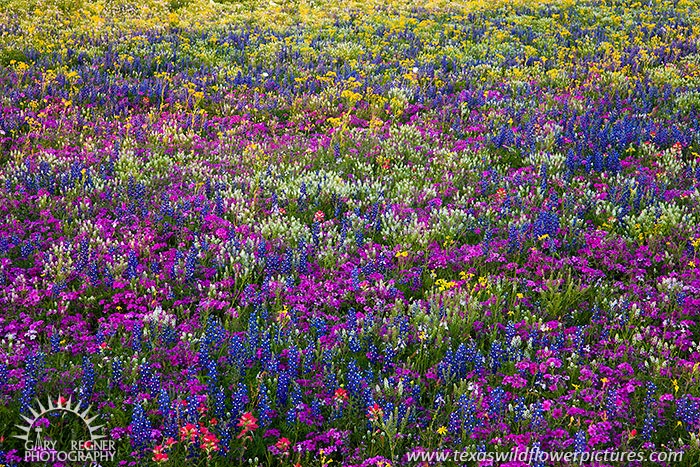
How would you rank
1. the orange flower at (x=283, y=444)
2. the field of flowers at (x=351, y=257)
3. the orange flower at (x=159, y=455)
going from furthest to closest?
the field of flowers at (x=351, y=257), the orange flower at (x=283, y=444), the orange flower at (x=159, y=455)

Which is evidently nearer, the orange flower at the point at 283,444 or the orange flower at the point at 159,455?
the orange flower at the point at 159,455

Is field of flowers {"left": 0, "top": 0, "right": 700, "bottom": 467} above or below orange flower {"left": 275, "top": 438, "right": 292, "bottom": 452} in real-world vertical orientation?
above

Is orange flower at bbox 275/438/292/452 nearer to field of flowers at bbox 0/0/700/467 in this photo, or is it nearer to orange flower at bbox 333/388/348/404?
field of flowers at bbox 0/0/700/467

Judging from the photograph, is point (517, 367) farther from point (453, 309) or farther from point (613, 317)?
point (613, 317)

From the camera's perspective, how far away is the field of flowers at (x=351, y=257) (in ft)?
15.3

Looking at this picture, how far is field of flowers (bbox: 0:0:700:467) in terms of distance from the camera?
4648 millimetres

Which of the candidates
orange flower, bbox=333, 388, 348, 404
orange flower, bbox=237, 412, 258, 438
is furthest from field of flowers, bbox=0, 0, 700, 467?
orange flower, bbox=237, 412, 258, 438

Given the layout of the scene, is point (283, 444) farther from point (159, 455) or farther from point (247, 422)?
point (159, 455)

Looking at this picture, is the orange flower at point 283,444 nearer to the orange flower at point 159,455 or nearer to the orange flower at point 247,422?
the orange flower at point 247,422

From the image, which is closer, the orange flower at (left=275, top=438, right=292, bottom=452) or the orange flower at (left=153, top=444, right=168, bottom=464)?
the orange flower at (left=153, top=444, right=168, bottom=464)

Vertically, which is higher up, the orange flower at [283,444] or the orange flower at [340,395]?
the orange flower at [340,395]

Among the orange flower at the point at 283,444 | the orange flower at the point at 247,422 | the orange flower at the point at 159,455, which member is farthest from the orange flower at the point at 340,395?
the orange flower at the point at 159,455

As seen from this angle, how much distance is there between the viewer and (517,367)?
5.18 meters

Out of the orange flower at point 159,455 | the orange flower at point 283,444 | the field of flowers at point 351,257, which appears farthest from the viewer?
the field of flowers at point 351,257
